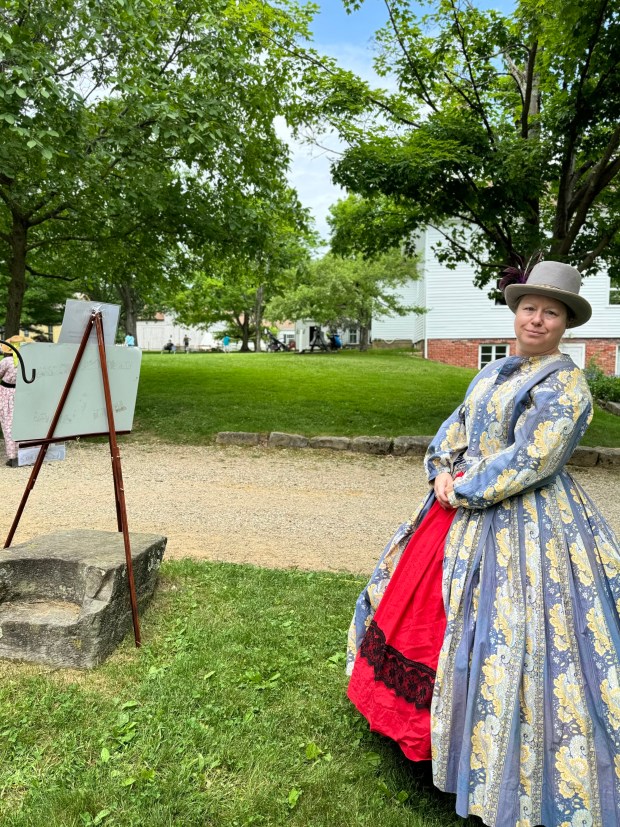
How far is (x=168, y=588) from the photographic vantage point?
399cm

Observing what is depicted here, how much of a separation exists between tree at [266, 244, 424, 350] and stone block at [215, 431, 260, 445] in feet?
52.7

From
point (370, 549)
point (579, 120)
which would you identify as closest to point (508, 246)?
point (579, 120)

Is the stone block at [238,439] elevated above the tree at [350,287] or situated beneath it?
situated beneath

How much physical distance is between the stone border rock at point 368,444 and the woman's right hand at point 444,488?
6.48 metres

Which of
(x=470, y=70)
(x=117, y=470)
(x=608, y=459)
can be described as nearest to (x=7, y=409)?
(x=117, y=470)

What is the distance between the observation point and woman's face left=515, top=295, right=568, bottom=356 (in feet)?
7.45

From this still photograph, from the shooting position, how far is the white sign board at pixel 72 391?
3141mm

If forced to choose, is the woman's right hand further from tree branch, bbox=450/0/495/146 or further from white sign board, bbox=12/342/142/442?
tree branch, bbox=450/0/495/146

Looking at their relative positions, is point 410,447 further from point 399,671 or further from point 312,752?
point 399,671

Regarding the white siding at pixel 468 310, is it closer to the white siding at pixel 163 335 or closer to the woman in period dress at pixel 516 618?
the woman in period dress at pixel 516 618

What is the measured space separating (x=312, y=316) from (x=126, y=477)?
1998 centimetres

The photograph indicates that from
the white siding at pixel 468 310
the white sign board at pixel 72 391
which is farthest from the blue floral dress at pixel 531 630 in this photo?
the white siding at pixel 468 310

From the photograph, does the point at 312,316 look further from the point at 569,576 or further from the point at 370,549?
the point at 569,576

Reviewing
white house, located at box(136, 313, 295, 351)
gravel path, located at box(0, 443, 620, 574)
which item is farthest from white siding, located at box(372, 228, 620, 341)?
white house, located at box(136, 313, 295, 351)
